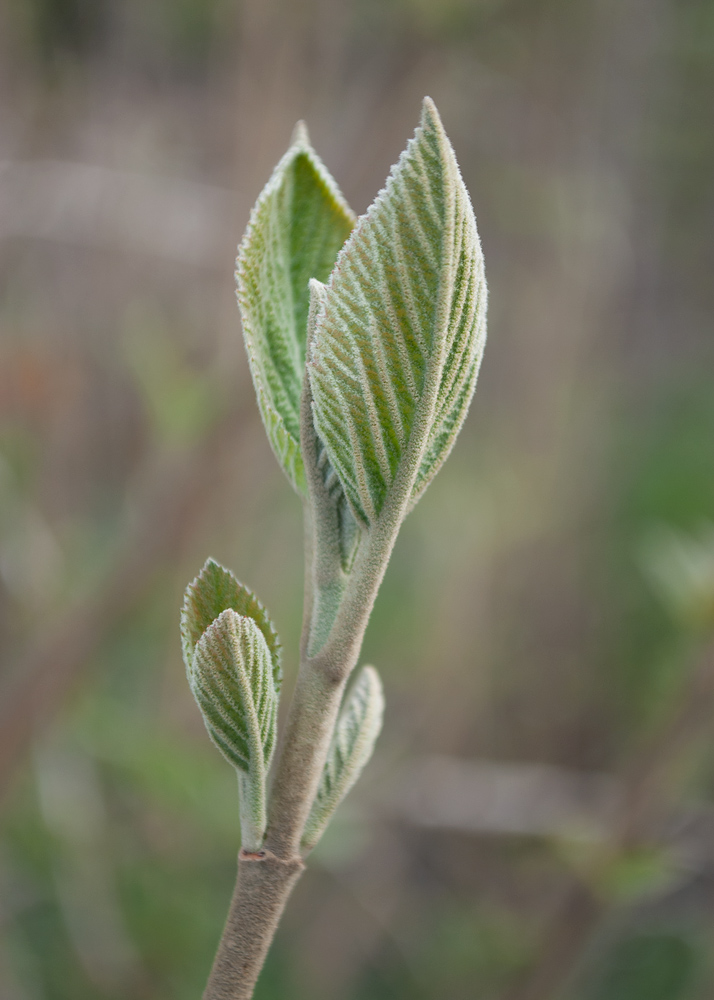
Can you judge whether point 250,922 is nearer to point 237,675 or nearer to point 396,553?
point 237,675

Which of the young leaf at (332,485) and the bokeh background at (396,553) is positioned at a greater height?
the bokeh background at (396,553)

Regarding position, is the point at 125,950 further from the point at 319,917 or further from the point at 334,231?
the point at 334,231

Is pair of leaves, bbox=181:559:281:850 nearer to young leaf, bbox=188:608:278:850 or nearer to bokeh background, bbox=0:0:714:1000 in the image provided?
young leaf, bbox=188:608:278:850

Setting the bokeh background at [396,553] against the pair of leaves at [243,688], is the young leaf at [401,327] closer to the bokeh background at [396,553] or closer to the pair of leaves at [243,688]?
the pair of leaves at [243,688]

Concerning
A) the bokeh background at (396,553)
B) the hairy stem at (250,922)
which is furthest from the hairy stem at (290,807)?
the bokeh background at (396,553)

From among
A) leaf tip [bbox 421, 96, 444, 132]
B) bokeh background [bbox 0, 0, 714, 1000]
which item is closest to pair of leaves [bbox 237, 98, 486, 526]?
leaf tip [bbox 421, 96, 444, 132]
